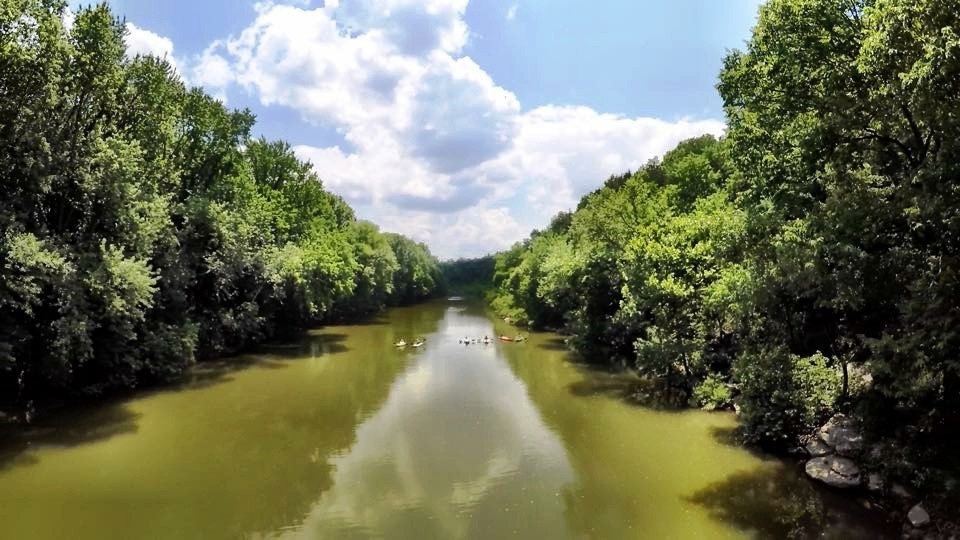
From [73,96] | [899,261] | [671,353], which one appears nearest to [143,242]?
[73,96]

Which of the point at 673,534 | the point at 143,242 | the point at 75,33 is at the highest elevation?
the point at 75,33

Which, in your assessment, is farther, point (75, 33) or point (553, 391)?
point (553, 391)

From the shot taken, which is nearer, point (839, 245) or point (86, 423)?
point (839, 245)

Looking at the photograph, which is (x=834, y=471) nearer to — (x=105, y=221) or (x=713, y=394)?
(x=713, y=394)

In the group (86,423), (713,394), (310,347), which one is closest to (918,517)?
(713,394)

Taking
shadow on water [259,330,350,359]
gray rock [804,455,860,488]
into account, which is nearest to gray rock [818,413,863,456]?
gray rock [804,455,860,488]

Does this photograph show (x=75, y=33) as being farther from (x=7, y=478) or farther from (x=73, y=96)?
(x=7, y=478)

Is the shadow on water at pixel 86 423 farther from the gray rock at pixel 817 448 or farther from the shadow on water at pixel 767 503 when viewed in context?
the gray rock at pixel 817 448
